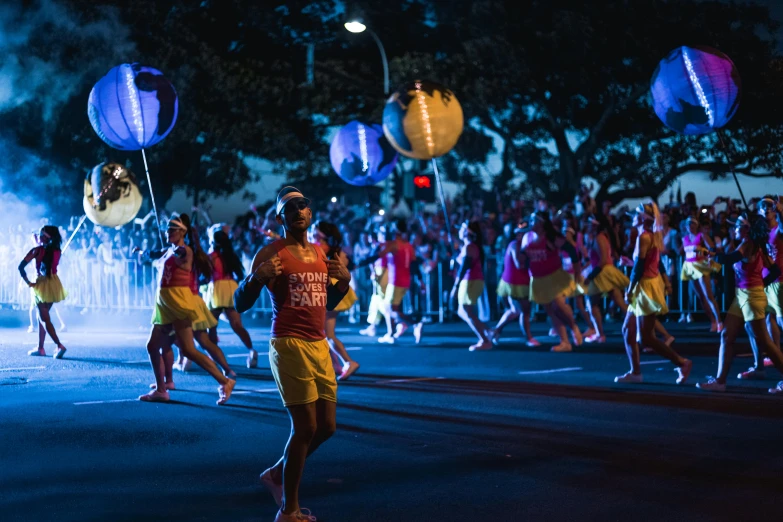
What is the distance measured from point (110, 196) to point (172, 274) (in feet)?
15.3

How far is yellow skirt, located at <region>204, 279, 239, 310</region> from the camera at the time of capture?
12422 millimetres

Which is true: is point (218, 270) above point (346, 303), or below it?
above

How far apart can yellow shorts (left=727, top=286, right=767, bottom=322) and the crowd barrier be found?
312 inches

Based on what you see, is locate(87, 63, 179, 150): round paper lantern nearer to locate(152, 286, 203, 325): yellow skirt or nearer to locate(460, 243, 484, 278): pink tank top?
locate(152, 286, 203, 325): yellow skirt

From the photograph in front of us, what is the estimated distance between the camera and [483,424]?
809 centimetres

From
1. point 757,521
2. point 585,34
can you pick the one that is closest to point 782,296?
point 757,521

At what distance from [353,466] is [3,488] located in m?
2.24

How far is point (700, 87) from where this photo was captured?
11.9 m

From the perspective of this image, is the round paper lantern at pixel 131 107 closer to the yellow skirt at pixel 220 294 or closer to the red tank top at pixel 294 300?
the yellow skirt at pixel 220 294

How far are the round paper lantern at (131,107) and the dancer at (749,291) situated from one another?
6912 millimetres

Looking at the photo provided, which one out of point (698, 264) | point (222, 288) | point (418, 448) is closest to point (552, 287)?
point (698, 264)

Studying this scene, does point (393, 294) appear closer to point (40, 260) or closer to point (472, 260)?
point (472, 260)

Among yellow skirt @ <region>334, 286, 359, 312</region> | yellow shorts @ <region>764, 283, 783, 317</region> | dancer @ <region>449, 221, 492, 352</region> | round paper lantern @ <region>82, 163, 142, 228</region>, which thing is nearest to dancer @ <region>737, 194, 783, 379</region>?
yellow shorts @ <region>764, 283, 783, 317</region>

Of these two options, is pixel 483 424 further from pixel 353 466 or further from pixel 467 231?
pixel 467 231
